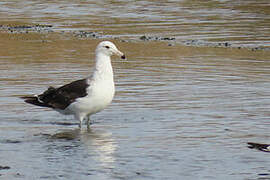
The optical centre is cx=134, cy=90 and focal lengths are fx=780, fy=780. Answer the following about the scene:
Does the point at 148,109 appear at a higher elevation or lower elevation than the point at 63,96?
lower

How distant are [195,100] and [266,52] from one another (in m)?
7.46

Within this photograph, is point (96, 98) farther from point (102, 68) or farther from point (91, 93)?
point (102, 68)

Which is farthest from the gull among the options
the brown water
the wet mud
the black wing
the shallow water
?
the shallow water

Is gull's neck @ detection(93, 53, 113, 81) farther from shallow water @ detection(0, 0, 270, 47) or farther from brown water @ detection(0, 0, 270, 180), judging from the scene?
shallow water @ detection(0, 0, 270, 47)

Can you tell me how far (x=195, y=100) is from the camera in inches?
543

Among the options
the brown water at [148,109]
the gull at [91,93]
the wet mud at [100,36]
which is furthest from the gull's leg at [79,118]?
the wet mud at [100,36]

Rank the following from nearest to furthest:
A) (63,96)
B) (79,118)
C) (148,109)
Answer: (79,118), (63,96), (148,109)

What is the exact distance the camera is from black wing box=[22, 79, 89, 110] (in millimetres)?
11695

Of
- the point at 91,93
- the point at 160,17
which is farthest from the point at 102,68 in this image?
the point at 160,17

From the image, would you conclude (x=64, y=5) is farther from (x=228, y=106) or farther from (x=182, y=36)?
(x=228, y=106)

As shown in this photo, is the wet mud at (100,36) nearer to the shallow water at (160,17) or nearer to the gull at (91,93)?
the shallow water at (160,17)

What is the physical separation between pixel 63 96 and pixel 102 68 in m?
0.80

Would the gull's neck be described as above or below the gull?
above

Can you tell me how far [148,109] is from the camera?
13188mm
